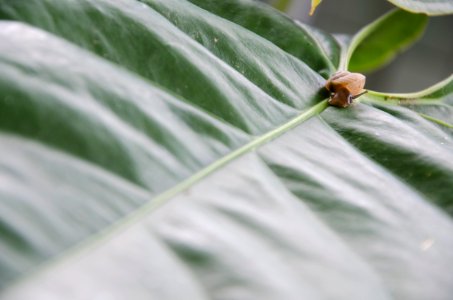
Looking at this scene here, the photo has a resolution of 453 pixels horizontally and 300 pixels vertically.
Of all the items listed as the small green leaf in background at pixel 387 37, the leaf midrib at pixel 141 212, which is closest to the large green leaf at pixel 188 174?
the leaf midrib at pixel 141 212

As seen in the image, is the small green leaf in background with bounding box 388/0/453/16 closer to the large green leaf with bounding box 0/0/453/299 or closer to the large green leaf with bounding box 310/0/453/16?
the large green leaf with bounding box 310/0/453/16

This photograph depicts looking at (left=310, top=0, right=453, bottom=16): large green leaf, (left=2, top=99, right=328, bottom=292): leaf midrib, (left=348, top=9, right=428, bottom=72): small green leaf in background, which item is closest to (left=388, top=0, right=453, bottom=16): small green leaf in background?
(left=310, top=0, right=453, bottom=16): large green leaf

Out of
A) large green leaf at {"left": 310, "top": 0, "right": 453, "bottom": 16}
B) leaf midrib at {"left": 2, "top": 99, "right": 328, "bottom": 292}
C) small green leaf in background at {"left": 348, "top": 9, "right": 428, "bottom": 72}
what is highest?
small green leaf in background at {"left": 348, "top": 9, "right": 428, "bottom": 72}

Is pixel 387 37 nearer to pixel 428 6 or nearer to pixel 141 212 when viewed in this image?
pixel 428 6

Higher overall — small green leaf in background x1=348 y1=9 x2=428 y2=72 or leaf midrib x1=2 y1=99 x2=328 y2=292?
small green leaf in background x1=348 y1=9 x2=428 y2=72

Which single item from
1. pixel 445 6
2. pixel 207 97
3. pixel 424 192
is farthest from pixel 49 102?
pixel 445 6
